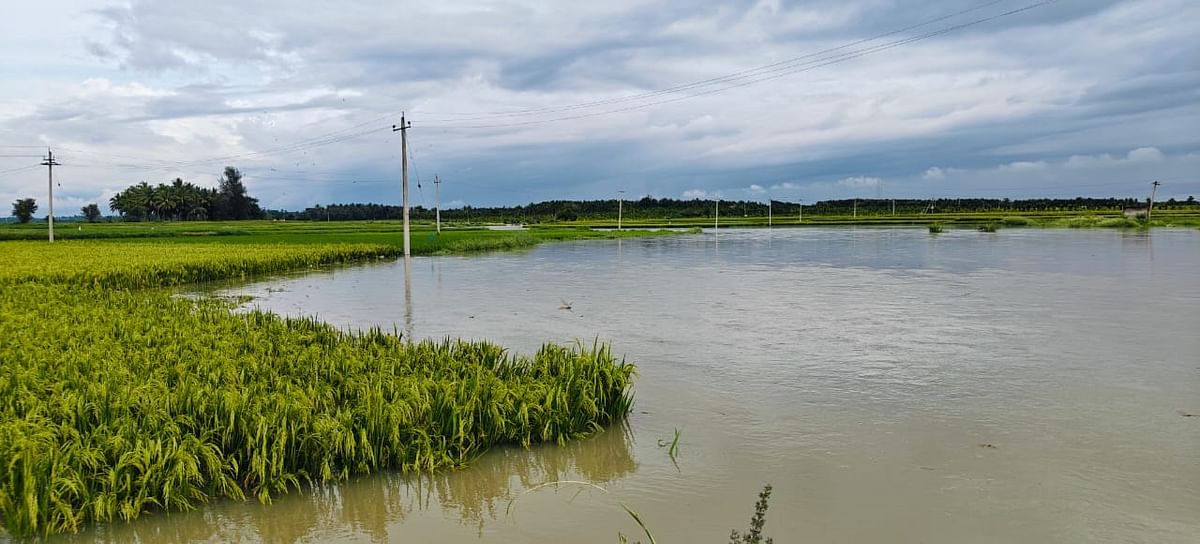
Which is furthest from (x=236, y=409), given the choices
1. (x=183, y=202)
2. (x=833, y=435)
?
(x=183, y=202)

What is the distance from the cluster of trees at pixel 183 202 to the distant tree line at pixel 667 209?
1850 centimetres

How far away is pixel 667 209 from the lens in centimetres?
13338

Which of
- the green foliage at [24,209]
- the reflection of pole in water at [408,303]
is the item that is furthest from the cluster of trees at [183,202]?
the reflection of pole in water at [408,303]

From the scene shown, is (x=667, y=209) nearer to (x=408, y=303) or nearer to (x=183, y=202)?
(x=183, y=202)

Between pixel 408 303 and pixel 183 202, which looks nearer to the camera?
pixel 408 303

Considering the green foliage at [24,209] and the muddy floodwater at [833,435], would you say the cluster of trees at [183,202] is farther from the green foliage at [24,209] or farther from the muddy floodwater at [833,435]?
the muddy floodwater at [833,435]

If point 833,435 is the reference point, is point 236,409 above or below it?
above

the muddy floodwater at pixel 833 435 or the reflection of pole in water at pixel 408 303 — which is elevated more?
the reflection of pole in water at pixel 408 303

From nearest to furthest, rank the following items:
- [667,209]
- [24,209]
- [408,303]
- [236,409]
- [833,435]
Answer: [236,409], [833,435], [408,303], [24,209], [667,209]

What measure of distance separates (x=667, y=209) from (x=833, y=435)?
12694 centimetres

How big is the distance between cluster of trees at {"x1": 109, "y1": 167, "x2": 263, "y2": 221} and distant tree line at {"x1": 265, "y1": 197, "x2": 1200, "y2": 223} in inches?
728

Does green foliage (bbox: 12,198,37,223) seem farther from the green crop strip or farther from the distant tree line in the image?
the green crop strip

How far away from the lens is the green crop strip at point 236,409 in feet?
17.2

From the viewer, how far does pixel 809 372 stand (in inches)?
403
